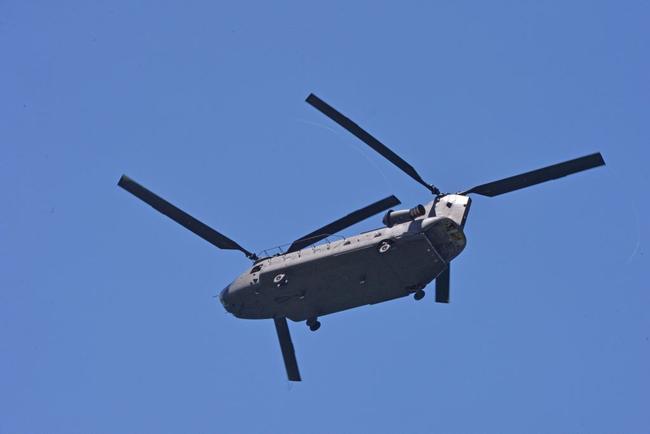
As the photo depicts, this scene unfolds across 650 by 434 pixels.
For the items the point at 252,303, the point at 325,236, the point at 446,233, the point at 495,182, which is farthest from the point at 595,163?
the point at 252,303

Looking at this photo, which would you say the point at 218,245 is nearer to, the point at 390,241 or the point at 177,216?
the point at 177,216

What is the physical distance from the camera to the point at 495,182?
43.4 metres

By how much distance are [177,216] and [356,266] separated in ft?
32.7

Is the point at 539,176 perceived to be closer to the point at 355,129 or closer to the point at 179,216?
the point at 355,129

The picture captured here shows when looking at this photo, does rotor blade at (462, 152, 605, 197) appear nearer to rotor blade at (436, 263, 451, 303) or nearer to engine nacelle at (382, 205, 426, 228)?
engine nacelle at (382, 205, 426, 228)

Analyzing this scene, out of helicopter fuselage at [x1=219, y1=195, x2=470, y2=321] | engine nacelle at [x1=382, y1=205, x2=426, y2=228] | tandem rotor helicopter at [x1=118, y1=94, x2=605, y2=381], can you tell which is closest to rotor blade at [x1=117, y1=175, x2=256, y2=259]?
tandem rotor helicopter at [x1=118, y1=94, x2=605, y2=381]

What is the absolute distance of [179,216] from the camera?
48.5 m

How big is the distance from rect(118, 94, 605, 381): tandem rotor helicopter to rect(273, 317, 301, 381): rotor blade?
5.09ft

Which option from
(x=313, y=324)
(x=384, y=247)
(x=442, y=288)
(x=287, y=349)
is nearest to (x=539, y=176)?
(x=384, y=247)

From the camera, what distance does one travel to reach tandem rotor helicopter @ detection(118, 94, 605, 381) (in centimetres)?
4316

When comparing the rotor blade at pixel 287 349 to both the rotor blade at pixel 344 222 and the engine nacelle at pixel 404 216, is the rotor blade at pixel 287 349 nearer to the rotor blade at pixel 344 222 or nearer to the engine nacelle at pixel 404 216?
the rotor blade at pixel 344 222

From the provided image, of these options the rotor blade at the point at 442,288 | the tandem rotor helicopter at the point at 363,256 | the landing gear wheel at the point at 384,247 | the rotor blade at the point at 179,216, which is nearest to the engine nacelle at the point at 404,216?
the tandem rotor helicopter at the point at 363,256

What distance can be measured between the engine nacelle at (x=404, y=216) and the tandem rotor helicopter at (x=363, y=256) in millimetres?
45

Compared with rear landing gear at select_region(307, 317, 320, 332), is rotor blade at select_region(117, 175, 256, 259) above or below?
above
